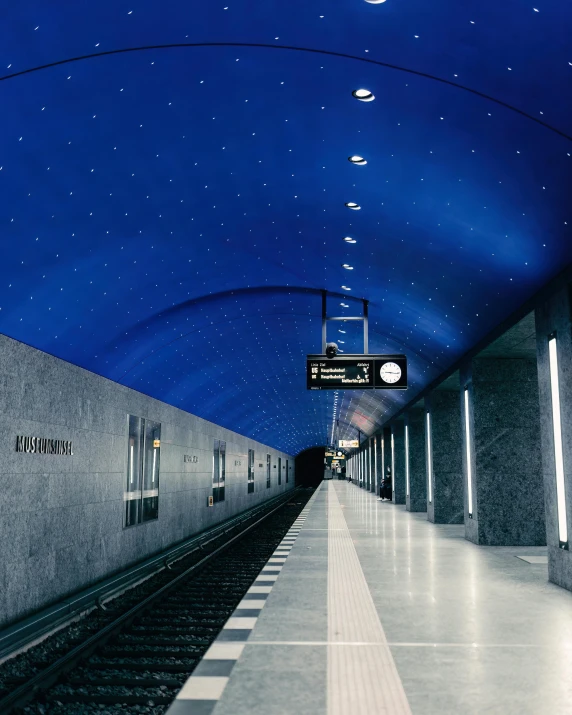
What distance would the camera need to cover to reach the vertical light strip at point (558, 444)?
8.52 metres

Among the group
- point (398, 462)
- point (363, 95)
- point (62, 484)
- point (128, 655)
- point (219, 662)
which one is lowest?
point (128, 655)

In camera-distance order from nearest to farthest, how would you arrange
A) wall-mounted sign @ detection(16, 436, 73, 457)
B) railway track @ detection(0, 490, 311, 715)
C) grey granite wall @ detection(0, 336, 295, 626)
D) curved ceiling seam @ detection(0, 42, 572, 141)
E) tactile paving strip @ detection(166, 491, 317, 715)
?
tactile paving strip @ detection(166, 491, 317, 715) < curved ceiling seam @ detection(0, 42, 572, 141) < railway track @ detection(0, 490, 311, 715) < grey granite wall @ detection(0, 336, 295, 626) < wall-mounted sign @ detection(16, 436, 73, 457)

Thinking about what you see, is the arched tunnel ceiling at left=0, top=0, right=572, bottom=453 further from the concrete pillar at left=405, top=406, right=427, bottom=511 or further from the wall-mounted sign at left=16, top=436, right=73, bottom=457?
the concrete pillar at left=405, top=406, right=427, bottom=511

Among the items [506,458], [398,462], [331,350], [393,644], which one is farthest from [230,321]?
[398,462]

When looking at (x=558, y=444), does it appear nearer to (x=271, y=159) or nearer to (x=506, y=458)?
(x=506, y=458)

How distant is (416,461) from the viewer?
2434cm

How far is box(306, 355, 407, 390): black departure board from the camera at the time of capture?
40.9 feet

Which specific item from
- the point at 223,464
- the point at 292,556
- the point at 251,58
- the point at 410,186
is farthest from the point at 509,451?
the point at 223,464

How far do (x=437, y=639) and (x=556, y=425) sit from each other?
3.94 metres

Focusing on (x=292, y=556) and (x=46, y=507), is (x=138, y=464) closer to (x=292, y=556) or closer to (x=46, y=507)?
(x=292, y=556)

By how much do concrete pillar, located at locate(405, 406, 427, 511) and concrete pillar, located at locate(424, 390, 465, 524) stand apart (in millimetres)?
4593

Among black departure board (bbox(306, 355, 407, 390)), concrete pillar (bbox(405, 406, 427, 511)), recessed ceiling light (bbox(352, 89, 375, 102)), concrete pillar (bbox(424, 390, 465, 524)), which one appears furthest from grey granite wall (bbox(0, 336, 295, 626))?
concrete pillar (bbox(405, 406, 427, 511))

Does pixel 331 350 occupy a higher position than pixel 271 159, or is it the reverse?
pixel 271 159

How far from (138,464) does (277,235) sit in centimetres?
602
